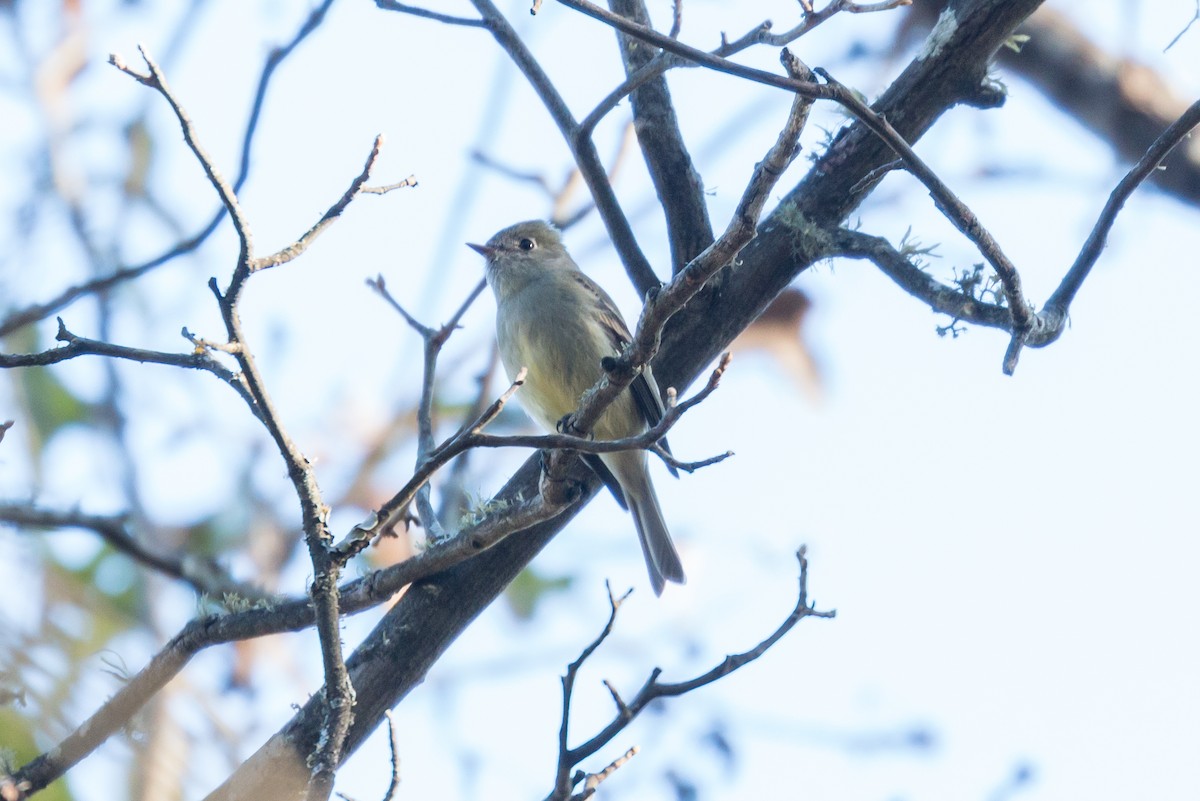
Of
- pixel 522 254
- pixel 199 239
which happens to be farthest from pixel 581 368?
pixel 199 239

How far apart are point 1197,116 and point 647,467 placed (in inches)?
118

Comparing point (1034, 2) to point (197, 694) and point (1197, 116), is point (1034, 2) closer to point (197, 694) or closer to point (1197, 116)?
point (1197, 116)

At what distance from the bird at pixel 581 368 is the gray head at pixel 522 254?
1.9 inches

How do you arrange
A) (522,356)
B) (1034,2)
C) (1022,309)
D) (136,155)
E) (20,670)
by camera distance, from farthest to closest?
(136,155) → (522,356) → (1034,2) → (1022,309) → (20,670)

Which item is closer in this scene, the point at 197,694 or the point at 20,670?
the point at 20,670

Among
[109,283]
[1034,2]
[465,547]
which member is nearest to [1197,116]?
[1034,2]

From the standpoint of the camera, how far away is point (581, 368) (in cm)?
527

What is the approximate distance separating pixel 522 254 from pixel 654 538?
1627 mm

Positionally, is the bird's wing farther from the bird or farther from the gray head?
the gray head

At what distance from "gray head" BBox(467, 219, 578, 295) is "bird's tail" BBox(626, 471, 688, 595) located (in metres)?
1.17

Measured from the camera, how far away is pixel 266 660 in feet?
20.6

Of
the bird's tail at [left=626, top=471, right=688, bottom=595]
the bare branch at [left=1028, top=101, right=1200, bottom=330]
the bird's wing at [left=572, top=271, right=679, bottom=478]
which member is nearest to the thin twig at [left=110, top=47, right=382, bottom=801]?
the bare branch at [left=1028, top=101, right=1200, bottom=330]

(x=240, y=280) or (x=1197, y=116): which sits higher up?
(x=1197, y=116)

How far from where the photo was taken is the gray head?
6027mm
